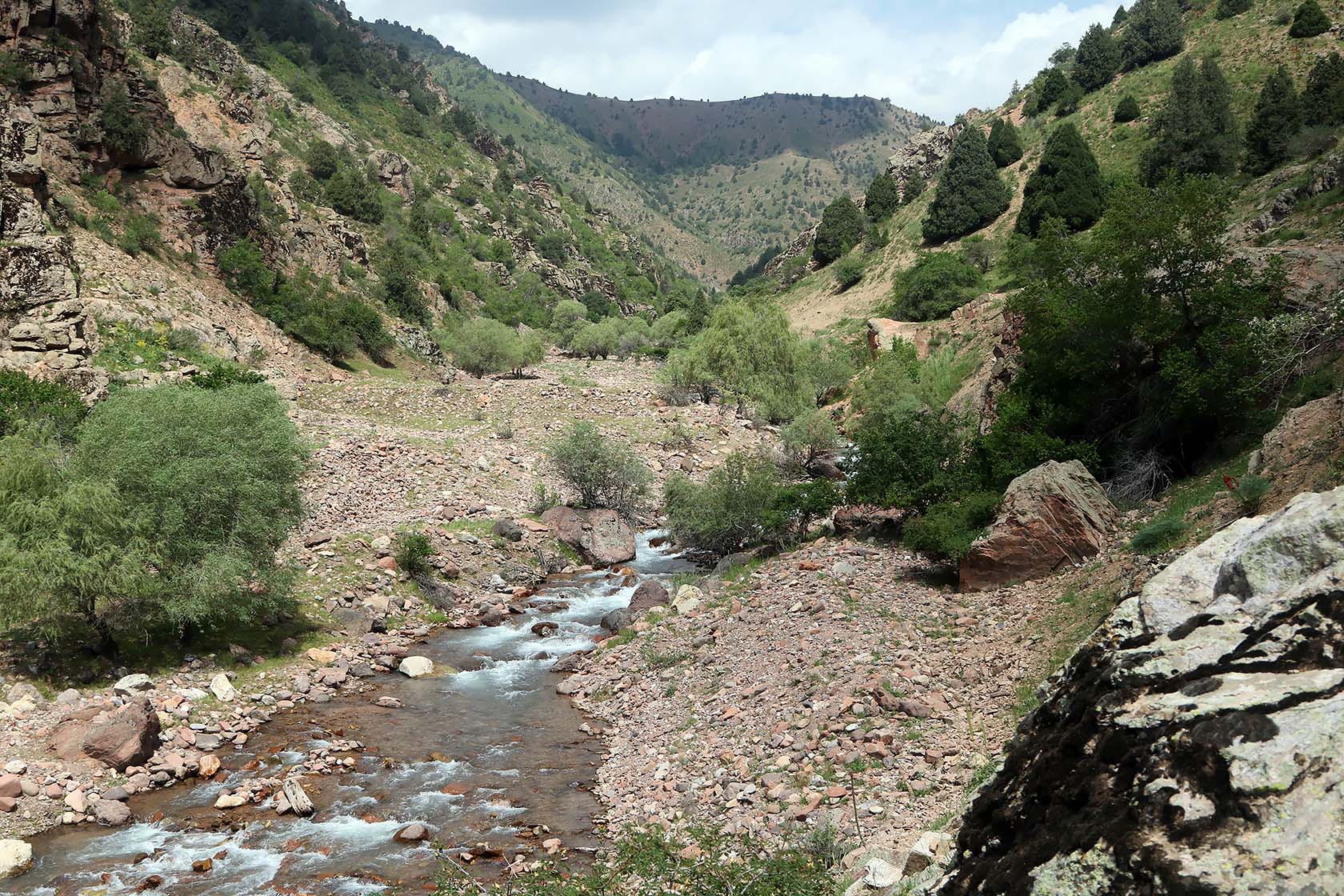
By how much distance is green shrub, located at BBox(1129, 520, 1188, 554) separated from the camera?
1205 cm

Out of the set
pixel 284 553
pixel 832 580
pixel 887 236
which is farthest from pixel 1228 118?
pixel 284 553

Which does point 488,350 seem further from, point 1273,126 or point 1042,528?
point 1273,126

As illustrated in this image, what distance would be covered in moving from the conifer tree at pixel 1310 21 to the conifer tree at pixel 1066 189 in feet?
44.9

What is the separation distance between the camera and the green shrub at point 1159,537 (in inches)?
475

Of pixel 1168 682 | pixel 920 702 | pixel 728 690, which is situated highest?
pixel 1168 682

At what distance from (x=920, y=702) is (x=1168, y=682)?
29.9 feet

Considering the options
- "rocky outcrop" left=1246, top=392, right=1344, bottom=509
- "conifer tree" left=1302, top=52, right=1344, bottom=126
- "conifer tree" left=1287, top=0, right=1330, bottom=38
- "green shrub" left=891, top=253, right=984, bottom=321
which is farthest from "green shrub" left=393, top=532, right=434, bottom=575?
"conifer tree" left=1287, top=0, right=1330, bottom=38

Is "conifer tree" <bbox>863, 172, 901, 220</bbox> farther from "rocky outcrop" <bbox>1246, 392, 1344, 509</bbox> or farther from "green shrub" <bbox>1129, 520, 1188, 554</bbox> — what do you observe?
"green shrub" <bbox>1129, 520, 1188, 554</bbox>

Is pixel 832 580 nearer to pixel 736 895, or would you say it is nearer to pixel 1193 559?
pixel 736 895

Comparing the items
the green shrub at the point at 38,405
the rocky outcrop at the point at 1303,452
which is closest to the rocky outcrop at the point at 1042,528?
the rocky outcrop at the point at 1303,452

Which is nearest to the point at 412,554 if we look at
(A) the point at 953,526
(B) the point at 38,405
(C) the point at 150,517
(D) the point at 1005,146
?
(C) the point at 150,517

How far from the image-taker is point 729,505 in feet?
79.7

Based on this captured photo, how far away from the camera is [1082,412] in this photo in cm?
1817

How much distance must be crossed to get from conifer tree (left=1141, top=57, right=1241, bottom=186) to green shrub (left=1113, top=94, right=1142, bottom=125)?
22.4ft
